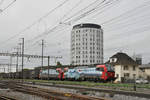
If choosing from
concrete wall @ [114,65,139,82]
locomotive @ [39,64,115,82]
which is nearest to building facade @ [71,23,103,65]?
concrete wall @ [114,65,139,82]

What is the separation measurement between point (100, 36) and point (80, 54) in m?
17.2

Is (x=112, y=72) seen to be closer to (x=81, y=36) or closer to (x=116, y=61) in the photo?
(x=116, y=61)

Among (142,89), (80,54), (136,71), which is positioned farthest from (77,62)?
(142,89)

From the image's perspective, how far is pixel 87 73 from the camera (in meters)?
38.0

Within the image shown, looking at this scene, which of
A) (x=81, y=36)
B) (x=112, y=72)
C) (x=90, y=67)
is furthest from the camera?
(x=81, y=36)

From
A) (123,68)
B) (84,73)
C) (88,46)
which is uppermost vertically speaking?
(88,46)

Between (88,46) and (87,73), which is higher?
(88,46)

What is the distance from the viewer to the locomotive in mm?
33750

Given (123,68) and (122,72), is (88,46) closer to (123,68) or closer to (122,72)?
(123,68)

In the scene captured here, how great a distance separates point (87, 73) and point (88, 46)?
94585 mm

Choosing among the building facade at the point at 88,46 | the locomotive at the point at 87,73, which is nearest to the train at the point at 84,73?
the locomotive at the point at 87,73

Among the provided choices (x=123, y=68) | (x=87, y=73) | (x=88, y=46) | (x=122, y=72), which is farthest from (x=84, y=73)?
(x=88, y=46)

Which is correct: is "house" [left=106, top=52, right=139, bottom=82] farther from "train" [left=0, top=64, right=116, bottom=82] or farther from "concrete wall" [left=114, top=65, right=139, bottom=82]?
"train" [left=0, top=64, right=116, bottom=82]

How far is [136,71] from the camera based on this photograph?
54.2m
